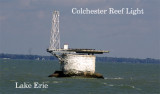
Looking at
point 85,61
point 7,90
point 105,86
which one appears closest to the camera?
point 7,90

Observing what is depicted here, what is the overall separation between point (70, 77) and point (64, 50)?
5.36 meters

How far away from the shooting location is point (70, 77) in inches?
3383

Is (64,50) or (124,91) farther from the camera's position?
(64,50)

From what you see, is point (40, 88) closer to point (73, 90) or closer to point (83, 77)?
point (73, 90)

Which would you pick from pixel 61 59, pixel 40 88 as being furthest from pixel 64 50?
pixel 40 88

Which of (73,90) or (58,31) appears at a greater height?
(58,31)

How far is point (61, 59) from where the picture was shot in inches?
3433

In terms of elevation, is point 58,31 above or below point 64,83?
above

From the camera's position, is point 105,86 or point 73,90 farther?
point 105,86

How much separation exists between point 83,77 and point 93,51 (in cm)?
533

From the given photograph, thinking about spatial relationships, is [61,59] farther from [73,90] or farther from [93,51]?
[73,90]

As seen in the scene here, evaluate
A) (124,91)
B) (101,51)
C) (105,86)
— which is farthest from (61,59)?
(124,91)

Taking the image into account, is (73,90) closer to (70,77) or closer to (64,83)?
(64,83)

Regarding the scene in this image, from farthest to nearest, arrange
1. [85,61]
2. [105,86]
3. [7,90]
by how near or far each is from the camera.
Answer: [85,61] → [105,86] → [7,90]
